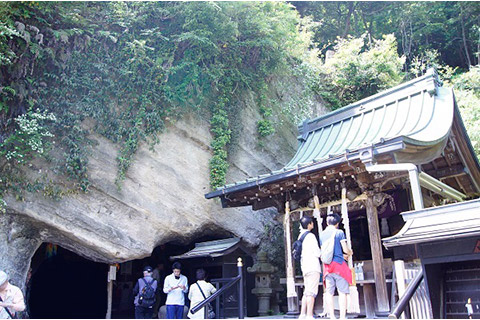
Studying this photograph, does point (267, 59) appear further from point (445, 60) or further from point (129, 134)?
point (445, 60)

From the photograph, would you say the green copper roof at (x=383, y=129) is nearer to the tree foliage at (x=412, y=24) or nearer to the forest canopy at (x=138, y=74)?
the forest canopy at (x=138, y=74)

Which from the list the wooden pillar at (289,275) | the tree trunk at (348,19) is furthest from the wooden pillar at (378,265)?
the tree trunk at (348,19)

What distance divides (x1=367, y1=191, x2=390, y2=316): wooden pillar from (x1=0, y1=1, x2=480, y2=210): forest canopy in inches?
185

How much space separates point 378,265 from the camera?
7469 millimetres

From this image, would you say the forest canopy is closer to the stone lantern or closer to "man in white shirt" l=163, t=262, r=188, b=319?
the stone lantern

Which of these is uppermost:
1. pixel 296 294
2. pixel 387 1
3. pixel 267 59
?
pixel 387 1

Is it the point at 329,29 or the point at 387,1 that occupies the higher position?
the point at 387,1

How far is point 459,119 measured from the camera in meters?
8.60

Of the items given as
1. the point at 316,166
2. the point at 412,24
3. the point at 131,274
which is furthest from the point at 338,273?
the point at 412,24

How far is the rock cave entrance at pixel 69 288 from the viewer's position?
13.0m

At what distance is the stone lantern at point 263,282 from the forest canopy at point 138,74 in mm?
2705

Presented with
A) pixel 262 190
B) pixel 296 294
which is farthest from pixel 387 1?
pixel 296 294

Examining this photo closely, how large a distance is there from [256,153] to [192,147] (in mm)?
2329

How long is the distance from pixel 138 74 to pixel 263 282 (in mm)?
6872
